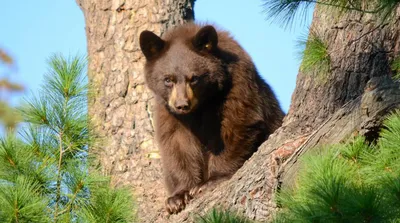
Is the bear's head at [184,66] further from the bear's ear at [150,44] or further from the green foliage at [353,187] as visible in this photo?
the green foliage at [353,187]

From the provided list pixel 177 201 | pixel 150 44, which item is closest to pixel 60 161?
pixel 177 201

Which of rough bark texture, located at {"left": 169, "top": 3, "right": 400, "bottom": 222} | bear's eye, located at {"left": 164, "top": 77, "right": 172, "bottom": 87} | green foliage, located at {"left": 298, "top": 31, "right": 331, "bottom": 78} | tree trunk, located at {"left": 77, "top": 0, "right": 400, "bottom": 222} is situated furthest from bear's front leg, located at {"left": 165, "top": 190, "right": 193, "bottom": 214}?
green foliage, located at {"left": 298, "top": 31, "right": 331, "bottom": 78}

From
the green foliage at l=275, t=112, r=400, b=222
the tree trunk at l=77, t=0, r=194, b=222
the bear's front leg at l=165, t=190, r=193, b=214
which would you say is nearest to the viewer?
the green foliage at l=275, t=112, r=400, b=222

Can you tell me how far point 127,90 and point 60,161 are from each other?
10.1 feet

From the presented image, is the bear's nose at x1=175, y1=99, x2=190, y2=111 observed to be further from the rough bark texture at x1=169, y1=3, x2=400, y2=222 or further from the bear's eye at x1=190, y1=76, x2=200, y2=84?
the rough bark texture at x1=169, y1=3, x2=400, y2=222

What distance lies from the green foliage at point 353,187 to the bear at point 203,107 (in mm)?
3700

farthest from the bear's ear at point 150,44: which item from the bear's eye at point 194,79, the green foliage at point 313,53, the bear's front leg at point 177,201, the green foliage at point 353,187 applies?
the green foliage at point 353,187

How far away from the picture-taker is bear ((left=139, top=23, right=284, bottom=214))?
9172mm

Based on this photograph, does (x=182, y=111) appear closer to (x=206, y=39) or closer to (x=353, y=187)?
(x=206, y=39)

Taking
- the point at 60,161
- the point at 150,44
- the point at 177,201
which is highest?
the point at 150,44

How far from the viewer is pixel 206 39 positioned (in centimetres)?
956

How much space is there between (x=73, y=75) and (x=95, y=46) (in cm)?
335

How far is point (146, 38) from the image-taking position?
373 inches

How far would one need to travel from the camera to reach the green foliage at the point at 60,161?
22.5 ft
